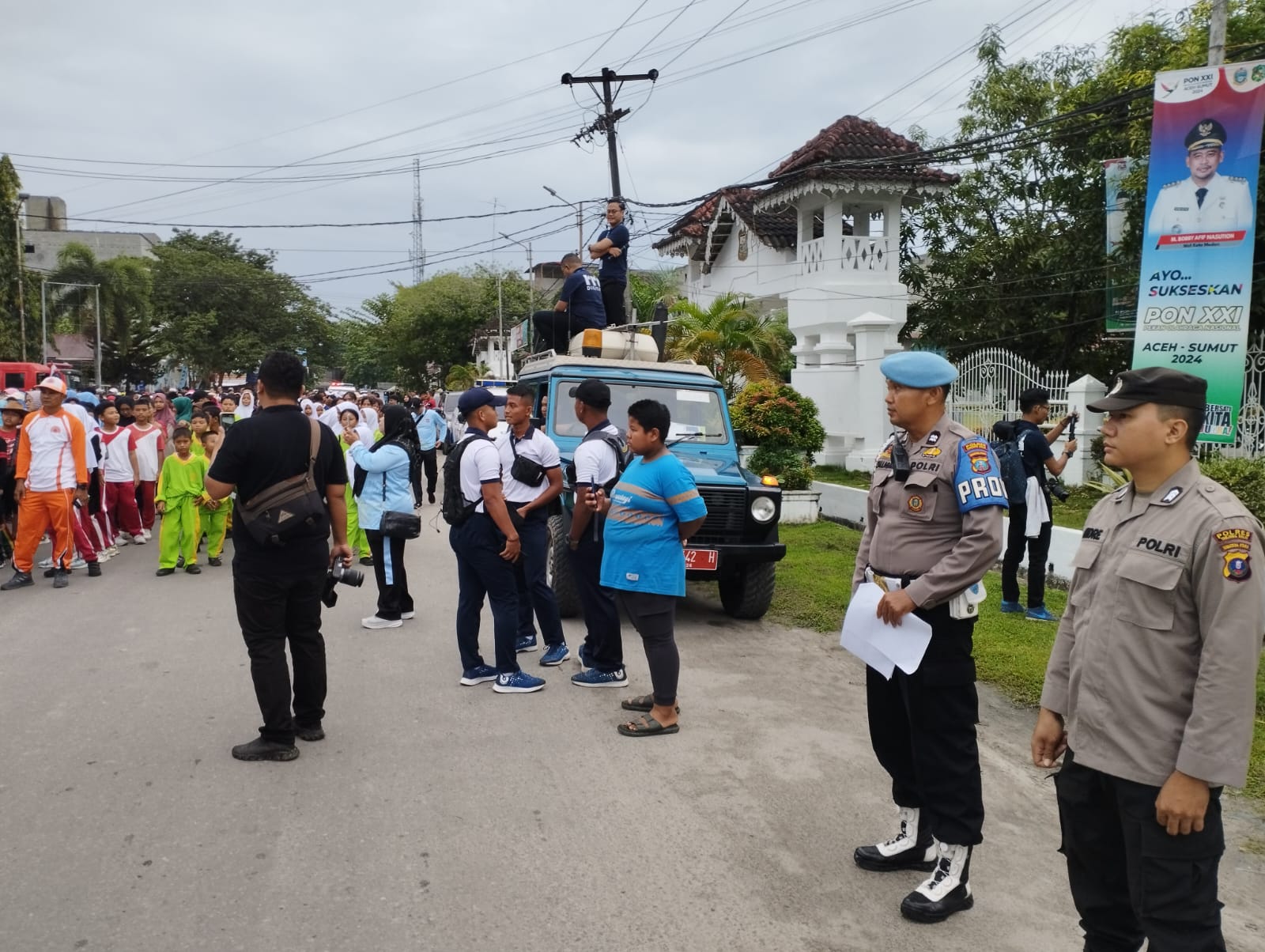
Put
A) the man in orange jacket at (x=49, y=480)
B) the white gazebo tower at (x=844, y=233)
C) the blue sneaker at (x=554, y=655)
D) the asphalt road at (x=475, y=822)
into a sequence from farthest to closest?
the white gazebo tower at (x=844, y=233) < the man in orange jacket at (x=49, y=480) < the blue sneaker at (x=554, y=655) < the asphalt road at (x=475, y=822)

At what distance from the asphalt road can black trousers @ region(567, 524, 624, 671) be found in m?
0.24

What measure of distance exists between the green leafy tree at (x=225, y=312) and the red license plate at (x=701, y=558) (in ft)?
144

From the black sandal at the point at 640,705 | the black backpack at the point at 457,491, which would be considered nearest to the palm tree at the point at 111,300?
the black backpack at the point at 457,491

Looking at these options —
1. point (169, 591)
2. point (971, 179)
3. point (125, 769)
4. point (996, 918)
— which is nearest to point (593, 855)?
point (996, 918)

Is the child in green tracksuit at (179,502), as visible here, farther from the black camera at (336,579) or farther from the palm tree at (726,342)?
the palm tree at (726,342)

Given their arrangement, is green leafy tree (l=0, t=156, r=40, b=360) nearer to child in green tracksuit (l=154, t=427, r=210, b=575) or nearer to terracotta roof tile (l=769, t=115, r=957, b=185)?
terracotta roof tile (l=769, t=115, r=957, b=185)

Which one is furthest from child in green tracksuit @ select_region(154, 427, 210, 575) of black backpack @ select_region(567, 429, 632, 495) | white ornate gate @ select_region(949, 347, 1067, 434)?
white ornate gate @ select_region(949, 347, 1067, 434)

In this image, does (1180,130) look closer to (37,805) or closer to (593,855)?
(593,855)

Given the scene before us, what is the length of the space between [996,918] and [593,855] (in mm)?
1435

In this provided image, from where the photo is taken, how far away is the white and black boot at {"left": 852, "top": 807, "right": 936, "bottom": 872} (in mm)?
3623

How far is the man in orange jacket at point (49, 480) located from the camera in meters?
8.66

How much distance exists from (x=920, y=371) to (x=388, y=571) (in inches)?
196

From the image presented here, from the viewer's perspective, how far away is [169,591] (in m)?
8.62

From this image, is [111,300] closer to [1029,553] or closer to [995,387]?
[995,387]
